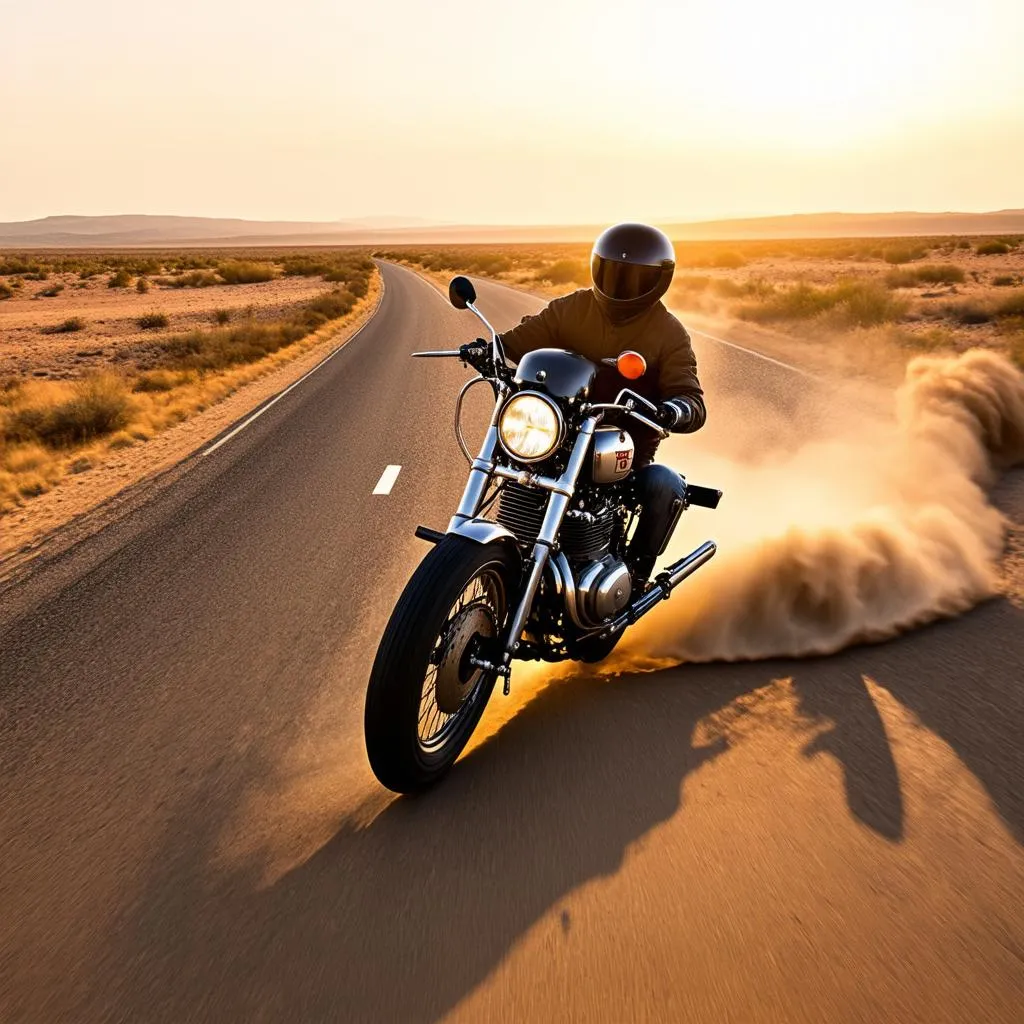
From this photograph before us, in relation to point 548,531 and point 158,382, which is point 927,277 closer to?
point 158,382

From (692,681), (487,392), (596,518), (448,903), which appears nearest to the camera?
(448,903)

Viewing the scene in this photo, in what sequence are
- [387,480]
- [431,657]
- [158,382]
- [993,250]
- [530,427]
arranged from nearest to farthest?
1. [431,657]
2. [530,427]
3. [387,480]
4. [158,382]
5. [993,250]

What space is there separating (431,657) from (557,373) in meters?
1.15

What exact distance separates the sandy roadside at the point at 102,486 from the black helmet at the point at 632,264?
4971 millimetres

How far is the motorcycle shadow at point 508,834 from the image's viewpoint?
2.30m

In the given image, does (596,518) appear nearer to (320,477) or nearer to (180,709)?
(180,709)

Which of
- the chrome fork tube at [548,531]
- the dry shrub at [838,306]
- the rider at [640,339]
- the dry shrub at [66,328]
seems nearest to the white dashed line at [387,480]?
the rider at [640,339]

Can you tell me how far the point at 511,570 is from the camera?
323 cm

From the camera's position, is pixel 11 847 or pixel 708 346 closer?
pixel 11 847

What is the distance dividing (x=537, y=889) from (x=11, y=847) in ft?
6.25

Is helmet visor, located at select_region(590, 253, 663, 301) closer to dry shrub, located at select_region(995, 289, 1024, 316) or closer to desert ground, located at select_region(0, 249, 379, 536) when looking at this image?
desert ground, located at select_region(0, 249, 379, 536)

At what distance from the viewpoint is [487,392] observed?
516 inches

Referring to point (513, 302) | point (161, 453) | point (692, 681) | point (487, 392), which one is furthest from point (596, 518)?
point (513, 302)

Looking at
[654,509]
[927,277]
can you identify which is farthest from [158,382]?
[927,277]
